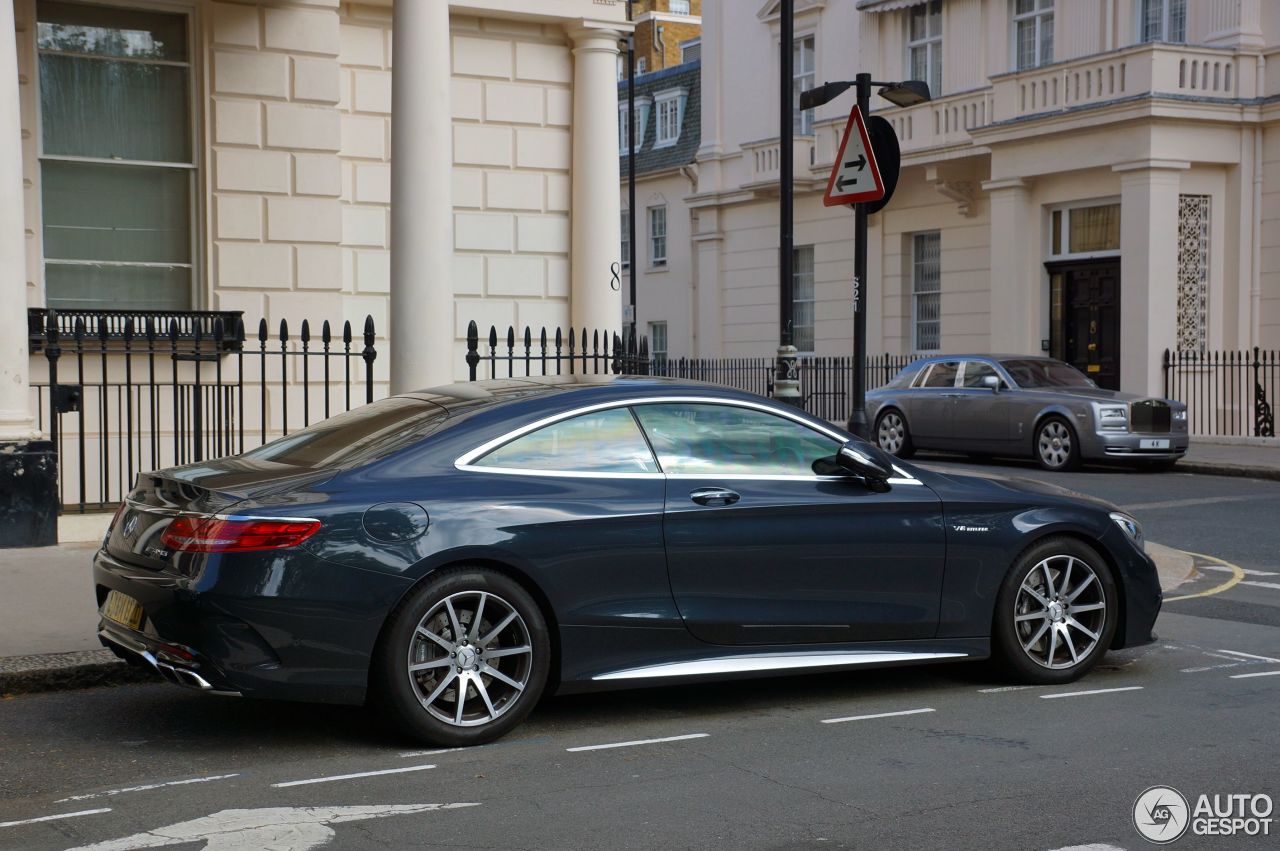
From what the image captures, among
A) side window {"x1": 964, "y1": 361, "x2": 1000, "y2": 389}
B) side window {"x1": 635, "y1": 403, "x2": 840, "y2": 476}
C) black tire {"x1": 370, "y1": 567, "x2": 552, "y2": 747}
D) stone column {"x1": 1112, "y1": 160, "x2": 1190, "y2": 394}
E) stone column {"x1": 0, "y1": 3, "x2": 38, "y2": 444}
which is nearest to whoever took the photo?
black tire {"x1": 370, "y1": 567, "x2": 552, "y2": 747}

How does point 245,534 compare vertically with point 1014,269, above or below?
below

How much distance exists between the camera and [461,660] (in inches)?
239

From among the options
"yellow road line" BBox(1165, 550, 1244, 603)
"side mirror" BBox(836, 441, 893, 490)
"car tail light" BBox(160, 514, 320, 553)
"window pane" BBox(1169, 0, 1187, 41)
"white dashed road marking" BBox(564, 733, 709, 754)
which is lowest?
"yellow road line" BBox(1165, 550, 1244, 603)

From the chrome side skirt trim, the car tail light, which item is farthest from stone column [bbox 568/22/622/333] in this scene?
the car tail light

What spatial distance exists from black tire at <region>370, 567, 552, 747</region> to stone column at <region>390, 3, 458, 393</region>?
5.92 metres

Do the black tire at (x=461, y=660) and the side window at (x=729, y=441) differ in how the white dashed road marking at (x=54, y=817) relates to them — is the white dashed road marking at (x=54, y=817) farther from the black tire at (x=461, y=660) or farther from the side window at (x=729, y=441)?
the side window at (x=729, y=441)

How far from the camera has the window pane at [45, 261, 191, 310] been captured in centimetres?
1329

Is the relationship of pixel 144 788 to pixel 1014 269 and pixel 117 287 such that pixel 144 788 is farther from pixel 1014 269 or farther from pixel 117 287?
pixel 1014 269

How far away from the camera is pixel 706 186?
3619 cm

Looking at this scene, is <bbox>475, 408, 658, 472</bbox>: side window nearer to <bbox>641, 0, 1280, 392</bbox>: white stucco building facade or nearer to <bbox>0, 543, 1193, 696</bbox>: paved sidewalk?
<bbox>0, 543, 1193, 696</bbox>: paved sidewalk

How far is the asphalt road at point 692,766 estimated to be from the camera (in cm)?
505

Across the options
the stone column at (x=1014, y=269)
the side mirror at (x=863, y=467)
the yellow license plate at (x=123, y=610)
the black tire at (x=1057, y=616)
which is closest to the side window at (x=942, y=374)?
the stone column at (x=1014, y=269)

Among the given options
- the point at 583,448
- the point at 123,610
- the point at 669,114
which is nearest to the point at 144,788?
the point at 123,610

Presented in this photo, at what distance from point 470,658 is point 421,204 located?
261 inches
